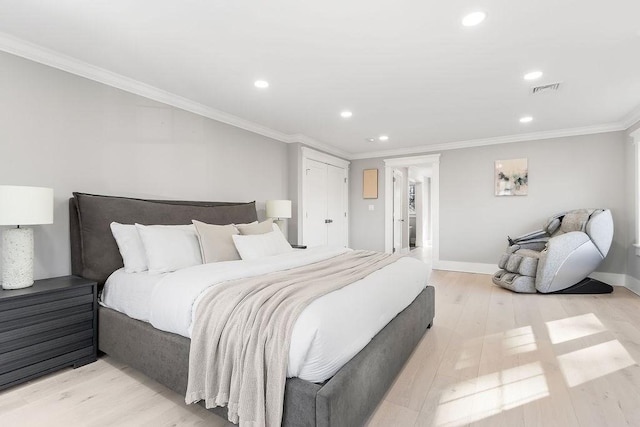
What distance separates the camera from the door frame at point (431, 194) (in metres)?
5.80

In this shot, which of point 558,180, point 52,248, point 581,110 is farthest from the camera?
point 558,180

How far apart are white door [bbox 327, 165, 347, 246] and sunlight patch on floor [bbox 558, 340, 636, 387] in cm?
393

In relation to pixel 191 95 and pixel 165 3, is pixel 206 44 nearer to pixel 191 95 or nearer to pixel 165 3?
pixel 165 3

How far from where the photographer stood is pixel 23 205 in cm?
199

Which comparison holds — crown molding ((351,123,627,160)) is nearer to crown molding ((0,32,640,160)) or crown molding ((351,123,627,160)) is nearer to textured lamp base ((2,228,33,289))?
crown molding ((0,32,640,160))

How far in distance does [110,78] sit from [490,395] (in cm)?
387

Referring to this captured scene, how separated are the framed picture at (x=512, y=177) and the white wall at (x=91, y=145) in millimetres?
4406

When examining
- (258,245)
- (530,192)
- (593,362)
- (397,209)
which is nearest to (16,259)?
(258,245)

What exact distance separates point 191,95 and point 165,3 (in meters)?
1.52

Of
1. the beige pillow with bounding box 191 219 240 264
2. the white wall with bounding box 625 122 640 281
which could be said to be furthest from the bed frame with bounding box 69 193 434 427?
the white wall with bounding box 625 122 640 281

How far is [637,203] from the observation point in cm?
407

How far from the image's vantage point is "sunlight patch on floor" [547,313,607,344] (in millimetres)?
2739

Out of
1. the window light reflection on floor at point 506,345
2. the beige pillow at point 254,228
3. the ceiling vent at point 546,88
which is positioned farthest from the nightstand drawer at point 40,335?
A: the ceiling vent at point 546,88

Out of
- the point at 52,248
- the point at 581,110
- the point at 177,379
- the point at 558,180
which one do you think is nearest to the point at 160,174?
the point at 52,248
